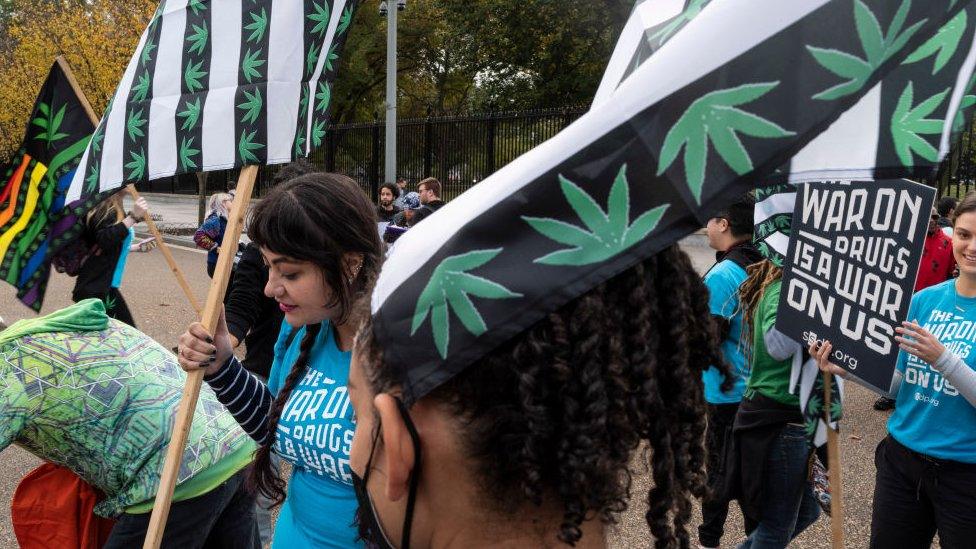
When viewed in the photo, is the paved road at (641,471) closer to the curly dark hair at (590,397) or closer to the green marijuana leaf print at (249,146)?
the curly dark hair at (590,397)

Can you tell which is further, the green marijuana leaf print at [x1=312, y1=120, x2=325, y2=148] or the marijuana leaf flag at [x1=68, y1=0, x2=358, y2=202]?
the green marijuana leaf print at [x1=312, y1=120, x2=325, y2=148]

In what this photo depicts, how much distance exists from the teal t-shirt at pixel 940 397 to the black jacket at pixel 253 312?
2.97m

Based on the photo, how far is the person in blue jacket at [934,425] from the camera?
272 cm

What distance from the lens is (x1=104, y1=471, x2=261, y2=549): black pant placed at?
2.41m

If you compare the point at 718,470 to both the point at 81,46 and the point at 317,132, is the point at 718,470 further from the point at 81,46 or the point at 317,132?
the point at 81,46

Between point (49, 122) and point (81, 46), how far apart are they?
17.4 meters

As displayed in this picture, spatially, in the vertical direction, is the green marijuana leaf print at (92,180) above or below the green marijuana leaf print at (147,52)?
below

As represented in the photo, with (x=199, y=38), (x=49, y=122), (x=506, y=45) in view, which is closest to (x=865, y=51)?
(x=199, y=38)

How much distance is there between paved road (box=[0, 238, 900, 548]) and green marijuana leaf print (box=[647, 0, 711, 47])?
2.09ft

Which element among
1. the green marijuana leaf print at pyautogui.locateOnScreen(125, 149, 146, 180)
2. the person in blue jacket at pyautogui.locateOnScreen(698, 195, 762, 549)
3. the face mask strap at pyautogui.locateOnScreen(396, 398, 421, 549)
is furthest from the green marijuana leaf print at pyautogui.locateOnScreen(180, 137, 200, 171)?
the person in blue jacket at pyautogui.locateOnScreen(698, 195, 762, 549)

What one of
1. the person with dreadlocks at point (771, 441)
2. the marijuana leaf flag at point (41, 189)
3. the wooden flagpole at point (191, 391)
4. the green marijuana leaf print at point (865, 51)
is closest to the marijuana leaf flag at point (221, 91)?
the wooden flagpole at point (191, 391)

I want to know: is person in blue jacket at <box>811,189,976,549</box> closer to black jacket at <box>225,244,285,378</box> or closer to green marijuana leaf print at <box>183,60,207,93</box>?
green marijuana leaf print at <box>183,60,207,93</box>

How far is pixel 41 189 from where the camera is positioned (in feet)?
9.32

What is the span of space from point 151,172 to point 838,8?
78.0 inches
